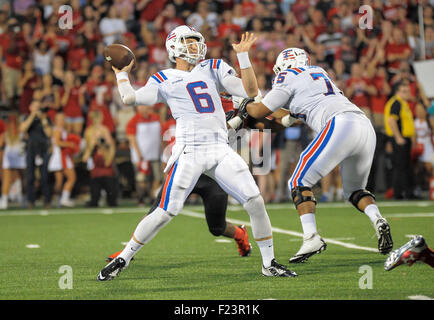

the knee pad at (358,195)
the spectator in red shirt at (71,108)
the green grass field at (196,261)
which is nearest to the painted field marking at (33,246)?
the green grass field at (196,261)

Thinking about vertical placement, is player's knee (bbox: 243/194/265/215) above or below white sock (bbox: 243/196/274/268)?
above

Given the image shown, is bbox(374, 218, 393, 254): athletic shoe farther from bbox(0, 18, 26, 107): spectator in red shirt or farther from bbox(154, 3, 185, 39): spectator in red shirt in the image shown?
bbox(154, 3, 185, 39): spectator in red shirt

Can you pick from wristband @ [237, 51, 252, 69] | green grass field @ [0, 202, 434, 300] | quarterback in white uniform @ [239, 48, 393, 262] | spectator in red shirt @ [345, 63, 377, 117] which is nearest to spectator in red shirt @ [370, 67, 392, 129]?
spectator in red shirt @ [345, 63, 377, 117]

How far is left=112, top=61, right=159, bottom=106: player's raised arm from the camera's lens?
5.91m

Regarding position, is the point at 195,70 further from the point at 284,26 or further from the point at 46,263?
the point at 284,26

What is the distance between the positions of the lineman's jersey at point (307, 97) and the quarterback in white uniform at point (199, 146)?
Answer: 0.61 m

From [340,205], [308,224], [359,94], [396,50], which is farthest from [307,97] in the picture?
[396,50]

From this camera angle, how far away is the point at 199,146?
601 cm

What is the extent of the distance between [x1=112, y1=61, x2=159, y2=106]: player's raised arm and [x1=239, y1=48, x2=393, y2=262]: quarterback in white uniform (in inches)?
36.8

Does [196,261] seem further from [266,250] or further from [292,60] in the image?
[292,60]

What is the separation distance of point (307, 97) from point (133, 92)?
5.05 feet

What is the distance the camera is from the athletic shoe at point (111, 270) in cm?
592

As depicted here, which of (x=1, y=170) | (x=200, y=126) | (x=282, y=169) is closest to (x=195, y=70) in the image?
(x=200, y=126)
